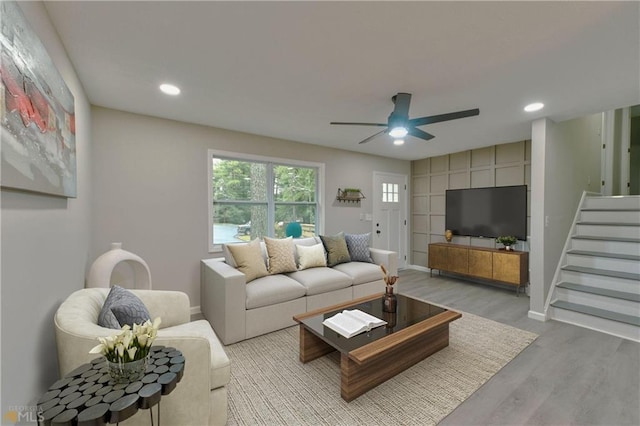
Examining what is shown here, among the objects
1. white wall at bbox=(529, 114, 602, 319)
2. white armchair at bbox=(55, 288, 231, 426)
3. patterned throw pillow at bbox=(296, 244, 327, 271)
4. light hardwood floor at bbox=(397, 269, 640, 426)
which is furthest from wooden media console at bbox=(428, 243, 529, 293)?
white armchair at bbox=(55, 288, 231, 426)

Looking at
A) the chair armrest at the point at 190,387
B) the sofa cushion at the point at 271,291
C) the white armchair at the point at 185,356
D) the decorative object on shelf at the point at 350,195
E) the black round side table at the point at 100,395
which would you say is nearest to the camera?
the black round side table at the point at 100,395

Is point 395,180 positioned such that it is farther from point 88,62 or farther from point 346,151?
point 88,62

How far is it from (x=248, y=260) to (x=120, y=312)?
1592 millimetres

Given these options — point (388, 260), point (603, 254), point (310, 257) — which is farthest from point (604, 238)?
point (310, 257)

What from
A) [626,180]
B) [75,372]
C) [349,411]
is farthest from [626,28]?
[626,180]

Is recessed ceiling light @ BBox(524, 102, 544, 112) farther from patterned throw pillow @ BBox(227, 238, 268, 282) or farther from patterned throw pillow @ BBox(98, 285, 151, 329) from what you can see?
patterned throw pillow @ BBox(98, 285, 151, 329)

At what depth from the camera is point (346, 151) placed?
4.97m

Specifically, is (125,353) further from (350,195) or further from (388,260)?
(350,195)

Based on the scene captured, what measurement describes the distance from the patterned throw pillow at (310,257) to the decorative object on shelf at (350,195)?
1.40 meters

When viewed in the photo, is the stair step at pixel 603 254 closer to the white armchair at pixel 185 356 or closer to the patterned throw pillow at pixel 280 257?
the patterned throw pillow at pixel 280 257

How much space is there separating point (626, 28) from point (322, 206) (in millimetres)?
3665

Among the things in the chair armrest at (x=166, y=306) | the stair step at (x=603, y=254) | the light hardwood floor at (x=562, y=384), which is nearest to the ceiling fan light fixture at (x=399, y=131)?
the light hardwood floor at (x=562, y=384)

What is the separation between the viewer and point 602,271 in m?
3.33

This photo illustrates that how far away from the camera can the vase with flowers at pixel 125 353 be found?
102cm
